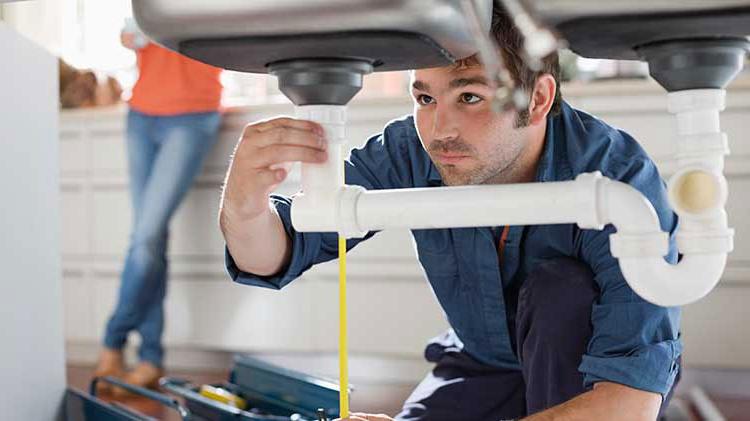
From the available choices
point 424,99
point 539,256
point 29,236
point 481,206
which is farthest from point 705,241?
point 29,236

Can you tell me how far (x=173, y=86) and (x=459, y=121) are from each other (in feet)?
5.28

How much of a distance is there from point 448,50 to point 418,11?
0.08m

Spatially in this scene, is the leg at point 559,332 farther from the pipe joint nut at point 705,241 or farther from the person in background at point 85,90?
the person in background at point 85,90

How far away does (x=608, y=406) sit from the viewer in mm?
857

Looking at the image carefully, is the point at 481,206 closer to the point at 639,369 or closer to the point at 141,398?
the point at 639,369

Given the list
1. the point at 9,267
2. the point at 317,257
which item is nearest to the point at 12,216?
the point at 9,267

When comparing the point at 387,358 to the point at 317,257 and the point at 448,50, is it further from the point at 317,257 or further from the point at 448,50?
the point at 448,50

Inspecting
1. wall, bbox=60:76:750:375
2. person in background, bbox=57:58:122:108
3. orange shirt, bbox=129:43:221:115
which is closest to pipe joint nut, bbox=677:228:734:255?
wall, bbox=60:76:750:375

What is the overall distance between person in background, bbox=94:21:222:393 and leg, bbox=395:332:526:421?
1283 mm

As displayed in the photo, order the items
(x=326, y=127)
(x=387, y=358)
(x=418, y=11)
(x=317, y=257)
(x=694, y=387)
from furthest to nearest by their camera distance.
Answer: (x=387, y=358) < (x=694, y=387) < (x=317, y=257) < (x=326, y=127) < (x=418, y=11)

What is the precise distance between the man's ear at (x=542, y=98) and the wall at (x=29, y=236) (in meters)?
0.59

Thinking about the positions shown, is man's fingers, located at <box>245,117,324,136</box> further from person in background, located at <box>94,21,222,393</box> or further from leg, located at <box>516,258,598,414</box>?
person in background, located at <box>94,21,222,393</box>

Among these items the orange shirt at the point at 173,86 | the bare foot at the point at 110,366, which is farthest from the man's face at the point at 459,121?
the bare foot at the point at 110,366

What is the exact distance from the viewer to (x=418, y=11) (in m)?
0.52
